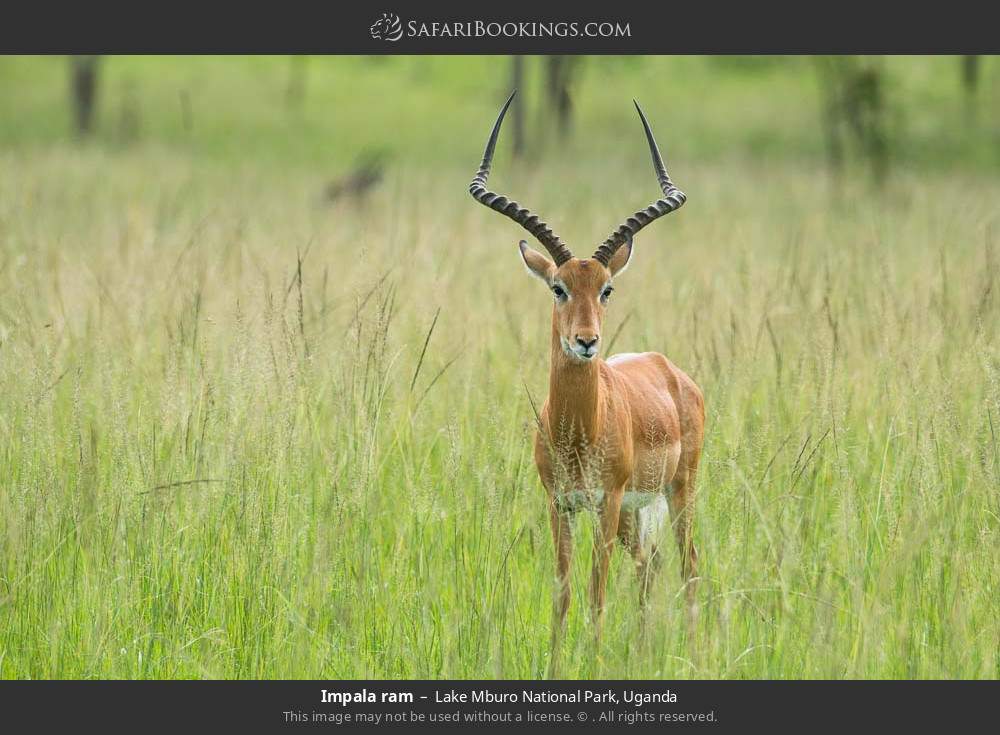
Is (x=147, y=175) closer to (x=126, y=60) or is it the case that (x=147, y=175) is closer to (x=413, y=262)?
(x=413, y=262)

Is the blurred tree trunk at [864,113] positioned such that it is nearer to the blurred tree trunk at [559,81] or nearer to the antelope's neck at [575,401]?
the blurred tree trunk at [559,81]

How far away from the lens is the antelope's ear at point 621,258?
4539mm

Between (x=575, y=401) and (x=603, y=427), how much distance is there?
0.19m

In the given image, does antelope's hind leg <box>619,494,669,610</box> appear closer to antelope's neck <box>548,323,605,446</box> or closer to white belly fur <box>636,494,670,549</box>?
white belly fur <box>636,494,670,549</box>

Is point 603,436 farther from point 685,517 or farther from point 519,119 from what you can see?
point 519,119

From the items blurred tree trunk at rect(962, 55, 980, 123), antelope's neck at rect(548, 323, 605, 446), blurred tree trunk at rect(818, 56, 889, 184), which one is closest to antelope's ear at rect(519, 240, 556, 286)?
antelope's neck at rect(548, 323, 605, 446)

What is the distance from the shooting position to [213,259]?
9.16 metres

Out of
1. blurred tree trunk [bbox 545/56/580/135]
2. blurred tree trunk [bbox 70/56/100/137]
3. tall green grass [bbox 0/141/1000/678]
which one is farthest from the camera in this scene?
blurred tree trunk [bbox 70/56/100/137]

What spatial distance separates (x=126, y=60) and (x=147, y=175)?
27.2m

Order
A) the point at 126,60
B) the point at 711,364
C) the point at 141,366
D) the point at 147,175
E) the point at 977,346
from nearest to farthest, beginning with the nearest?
1. the point at 977,346
2. the point at 711,364
3. the point at 141,366
4. the point at 147,175
5. the point at 126,60

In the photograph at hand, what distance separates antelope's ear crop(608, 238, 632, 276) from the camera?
4539mm

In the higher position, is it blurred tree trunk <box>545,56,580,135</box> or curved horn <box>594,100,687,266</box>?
blurred tree trunk <box>545,56,580,135</box>

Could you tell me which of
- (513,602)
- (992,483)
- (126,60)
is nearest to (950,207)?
(992,483)

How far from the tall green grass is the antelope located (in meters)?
0.14
